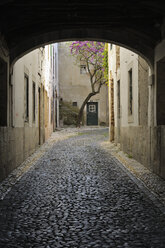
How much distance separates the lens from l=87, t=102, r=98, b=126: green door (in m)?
37.7

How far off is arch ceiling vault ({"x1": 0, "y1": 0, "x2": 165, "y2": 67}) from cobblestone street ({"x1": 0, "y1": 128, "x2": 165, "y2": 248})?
316cm

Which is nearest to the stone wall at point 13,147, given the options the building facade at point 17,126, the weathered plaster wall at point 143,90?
the building facade at point 17,126

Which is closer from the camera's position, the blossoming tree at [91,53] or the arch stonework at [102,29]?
the arch stonework at [102,29]

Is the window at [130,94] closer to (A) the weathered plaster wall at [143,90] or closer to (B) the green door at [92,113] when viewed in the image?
(A) the weathered plaster wall at [143,90]

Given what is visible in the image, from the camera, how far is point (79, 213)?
542 cm

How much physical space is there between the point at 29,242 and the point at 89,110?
33682 mm

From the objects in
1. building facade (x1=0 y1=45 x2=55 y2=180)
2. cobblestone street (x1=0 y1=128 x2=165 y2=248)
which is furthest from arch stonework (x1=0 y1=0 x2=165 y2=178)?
cobblestone street (x1=0 y1=128 x2=165 y2=248)

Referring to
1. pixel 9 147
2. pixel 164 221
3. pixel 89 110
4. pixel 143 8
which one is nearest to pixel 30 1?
pixel 143 8

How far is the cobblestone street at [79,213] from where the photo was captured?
Result: 420 centimetres

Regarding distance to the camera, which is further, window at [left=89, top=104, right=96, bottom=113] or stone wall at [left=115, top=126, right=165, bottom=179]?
window at [left=89, top=104, right=96, bottom=113]

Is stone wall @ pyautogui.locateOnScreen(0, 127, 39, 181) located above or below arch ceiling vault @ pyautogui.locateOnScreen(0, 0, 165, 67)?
below

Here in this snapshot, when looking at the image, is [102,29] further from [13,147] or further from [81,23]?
[13,147]

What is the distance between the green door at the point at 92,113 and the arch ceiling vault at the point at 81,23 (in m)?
27.2

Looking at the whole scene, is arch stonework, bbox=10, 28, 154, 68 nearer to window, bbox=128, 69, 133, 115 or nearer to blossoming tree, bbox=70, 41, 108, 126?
window, bbox=128, 69, 133, 115
